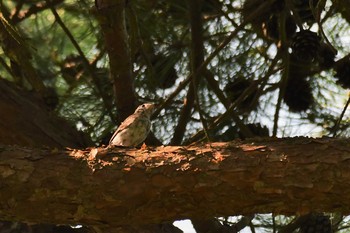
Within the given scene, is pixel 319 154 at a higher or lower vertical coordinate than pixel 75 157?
lower

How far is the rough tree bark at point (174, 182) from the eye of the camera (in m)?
1.56

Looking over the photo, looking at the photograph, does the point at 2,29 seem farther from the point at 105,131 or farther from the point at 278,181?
the point at 278,181

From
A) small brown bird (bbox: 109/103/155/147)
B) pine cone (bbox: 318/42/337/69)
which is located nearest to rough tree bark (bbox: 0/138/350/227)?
small brown bird (bbox: 109/103/155/147)

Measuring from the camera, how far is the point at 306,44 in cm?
235

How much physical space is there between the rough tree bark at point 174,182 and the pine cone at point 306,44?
754 mm

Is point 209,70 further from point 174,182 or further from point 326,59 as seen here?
point 174,182

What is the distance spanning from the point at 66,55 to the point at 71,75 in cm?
24

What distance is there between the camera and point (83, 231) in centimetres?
240

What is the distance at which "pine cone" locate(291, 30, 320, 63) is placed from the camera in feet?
7.66

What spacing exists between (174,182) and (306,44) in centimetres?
91

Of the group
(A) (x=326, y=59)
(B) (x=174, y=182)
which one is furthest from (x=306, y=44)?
(B) (x=174, y=182)

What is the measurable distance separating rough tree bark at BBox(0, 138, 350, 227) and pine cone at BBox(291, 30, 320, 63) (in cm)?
75

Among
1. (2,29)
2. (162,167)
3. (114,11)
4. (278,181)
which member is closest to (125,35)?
(114,11)

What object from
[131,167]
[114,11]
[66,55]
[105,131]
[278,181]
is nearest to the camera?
[278,181]
